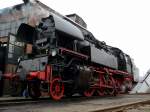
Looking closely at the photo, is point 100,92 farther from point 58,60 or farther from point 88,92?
point 58,60

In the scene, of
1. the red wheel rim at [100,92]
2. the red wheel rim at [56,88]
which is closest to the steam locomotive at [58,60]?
the red wheel rim at [56,88]

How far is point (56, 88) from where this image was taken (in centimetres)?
883

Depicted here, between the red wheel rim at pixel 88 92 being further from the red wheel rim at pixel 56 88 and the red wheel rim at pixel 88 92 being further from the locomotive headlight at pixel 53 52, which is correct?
the locomotive headlight at pixel 53 52

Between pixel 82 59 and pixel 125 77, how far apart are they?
639 centimetres

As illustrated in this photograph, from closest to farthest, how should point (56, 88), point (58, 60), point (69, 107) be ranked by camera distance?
point (69, 107)
point (56, 88)
point (58, 60)

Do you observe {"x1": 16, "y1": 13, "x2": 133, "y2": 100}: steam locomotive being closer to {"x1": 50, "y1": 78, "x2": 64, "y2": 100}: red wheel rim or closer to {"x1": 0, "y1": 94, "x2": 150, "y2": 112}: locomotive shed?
{"x1": 50, "y1": 78, "x2": 64, "y2": 100}: red wheel rim

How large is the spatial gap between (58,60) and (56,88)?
3.42ft

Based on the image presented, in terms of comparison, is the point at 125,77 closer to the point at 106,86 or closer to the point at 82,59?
the point at 106,86

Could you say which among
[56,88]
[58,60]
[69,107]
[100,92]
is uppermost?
[58,60]

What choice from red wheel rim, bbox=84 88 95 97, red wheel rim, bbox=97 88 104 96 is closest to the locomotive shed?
red wheel rim, bbox=84 88 95 97

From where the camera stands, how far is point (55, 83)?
8.81 meters

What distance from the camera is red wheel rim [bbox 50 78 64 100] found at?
339 inches

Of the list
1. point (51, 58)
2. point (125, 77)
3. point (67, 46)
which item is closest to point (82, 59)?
point (67, 46)

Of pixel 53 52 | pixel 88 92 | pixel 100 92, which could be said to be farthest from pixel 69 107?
pixel 100 92
